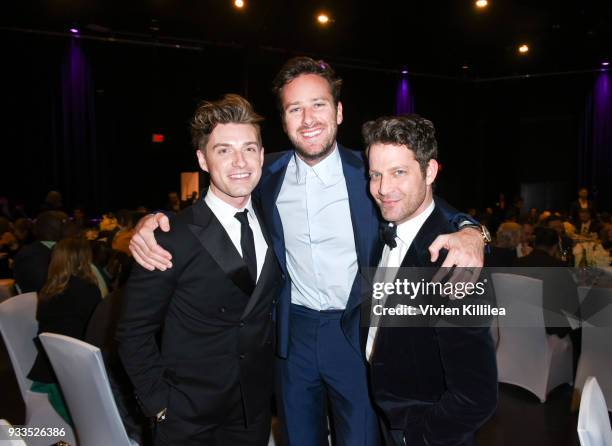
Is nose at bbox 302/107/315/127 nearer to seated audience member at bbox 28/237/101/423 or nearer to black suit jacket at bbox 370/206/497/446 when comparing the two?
black suit jacket at bbox 370/206/497/446

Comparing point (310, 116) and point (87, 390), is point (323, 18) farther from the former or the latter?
point (87, 390)

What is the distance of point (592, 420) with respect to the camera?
133 centimetres

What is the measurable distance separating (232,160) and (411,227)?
69 centimetres

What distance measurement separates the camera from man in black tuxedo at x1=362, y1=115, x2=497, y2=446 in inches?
55.4

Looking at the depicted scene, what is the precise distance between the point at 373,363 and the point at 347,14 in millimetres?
8357

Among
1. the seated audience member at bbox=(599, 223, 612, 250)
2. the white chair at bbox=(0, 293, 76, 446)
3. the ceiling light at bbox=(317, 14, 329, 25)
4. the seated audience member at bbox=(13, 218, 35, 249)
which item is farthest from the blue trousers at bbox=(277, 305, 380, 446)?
the ceiling light at bbox=(317, 14, 329, 25)

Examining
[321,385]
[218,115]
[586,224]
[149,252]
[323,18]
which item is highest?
[323,18]

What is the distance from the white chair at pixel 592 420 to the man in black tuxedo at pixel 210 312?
1.08m

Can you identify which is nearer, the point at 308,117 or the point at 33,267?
the point at 308,117

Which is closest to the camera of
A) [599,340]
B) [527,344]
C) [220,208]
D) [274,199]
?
[220,208]

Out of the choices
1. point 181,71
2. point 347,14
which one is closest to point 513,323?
point 347,14

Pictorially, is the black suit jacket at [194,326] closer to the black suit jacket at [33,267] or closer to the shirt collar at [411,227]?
the shirt collar at [411,227]

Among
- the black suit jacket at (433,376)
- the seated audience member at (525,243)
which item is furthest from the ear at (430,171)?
the seated audience member at (525,243)

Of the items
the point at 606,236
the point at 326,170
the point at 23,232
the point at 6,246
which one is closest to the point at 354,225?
the point at 326,170
